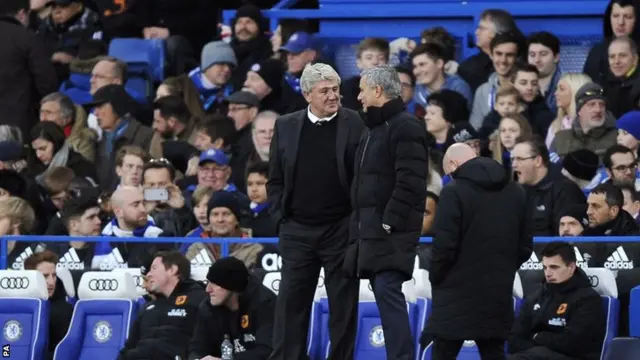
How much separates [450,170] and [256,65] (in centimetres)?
765

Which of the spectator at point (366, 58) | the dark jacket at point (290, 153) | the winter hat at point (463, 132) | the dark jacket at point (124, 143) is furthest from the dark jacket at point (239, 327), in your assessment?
the dark jacket at point (124, 143)

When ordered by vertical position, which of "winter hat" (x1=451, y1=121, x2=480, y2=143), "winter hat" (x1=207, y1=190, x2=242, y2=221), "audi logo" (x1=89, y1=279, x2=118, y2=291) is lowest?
"audi logo" (x1=89, y1=279, x2=118, y2=291)

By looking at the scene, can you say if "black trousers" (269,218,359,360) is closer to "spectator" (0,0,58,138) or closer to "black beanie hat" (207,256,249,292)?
"black beanie hat" (207,256,249,292)

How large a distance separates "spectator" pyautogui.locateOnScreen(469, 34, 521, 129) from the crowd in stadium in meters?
0.02

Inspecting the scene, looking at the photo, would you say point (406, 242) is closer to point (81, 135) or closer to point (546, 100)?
point (546, 100)

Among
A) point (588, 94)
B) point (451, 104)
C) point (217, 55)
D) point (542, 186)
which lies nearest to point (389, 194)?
point (542, 186)

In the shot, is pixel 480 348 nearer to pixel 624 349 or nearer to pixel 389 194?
pixel 389 194

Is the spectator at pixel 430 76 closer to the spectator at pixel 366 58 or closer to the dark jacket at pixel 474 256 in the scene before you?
the spectator at pixel 366 58

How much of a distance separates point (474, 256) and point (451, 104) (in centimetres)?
611

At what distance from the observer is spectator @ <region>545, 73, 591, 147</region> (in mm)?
18062

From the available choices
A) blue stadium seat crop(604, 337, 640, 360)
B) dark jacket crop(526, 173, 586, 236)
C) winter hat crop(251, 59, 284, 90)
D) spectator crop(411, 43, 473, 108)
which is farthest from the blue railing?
winter hat crop(251, 59, 284, 90)

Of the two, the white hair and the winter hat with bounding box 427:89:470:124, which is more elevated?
the white hair

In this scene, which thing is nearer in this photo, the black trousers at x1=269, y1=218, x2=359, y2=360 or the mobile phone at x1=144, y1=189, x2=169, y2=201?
the black trousers at x1=269, y1=218, x2=359, y2=360

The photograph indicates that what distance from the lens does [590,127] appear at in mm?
17594
